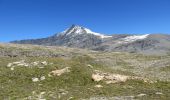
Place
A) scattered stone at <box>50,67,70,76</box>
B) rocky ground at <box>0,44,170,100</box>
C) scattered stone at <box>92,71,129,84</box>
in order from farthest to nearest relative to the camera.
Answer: scattered stone at <box>50,67,70,76</box> → scattered stone at <box>92,71,129,84</box> → rocky ground at <box>0,44,170,100</box>

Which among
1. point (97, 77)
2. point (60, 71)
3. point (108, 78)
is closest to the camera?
point (108, 78)

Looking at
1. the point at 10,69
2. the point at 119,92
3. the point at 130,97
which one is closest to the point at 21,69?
the point at 10,69

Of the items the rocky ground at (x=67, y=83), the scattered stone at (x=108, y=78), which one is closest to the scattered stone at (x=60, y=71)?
the rocky ground at (x=67, y=83)

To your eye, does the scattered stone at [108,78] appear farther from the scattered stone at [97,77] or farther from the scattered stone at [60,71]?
the scattered stone at [60,71]

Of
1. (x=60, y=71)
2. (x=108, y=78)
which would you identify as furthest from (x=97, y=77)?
(x=60, y=71)

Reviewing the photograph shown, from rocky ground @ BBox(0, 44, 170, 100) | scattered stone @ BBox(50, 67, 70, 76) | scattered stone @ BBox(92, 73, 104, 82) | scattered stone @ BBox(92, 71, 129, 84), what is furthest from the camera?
scattered stone @ BBox(50, 67, 70, 76)

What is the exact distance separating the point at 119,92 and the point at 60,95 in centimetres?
638

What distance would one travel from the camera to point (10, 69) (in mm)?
47812

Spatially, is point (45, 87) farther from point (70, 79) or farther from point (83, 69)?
point (83, 69)

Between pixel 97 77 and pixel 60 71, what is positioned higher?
pixel 60 71

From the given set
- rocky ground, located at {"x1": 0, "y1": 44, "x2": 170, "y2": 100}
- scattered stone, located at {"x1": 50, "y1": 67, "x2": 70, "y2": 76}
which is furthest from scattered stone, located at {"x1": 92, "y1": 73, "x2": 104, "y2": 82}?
scattered stone, located at {"x1": 50, "y1": 67, "x2": 70, "y2": 76}

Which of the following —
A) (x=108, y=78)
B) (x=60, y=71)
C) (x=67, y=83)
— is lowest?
(x=67, y=83)

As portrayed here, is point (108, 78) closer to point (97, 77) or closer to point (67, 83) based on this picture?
point (97, 77)

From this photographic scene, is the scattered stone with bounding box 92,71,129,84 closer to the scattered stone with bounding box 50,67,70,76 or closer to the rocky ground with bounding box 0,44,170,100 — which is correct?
the rocky ground with bounding box 0,44,170,100
